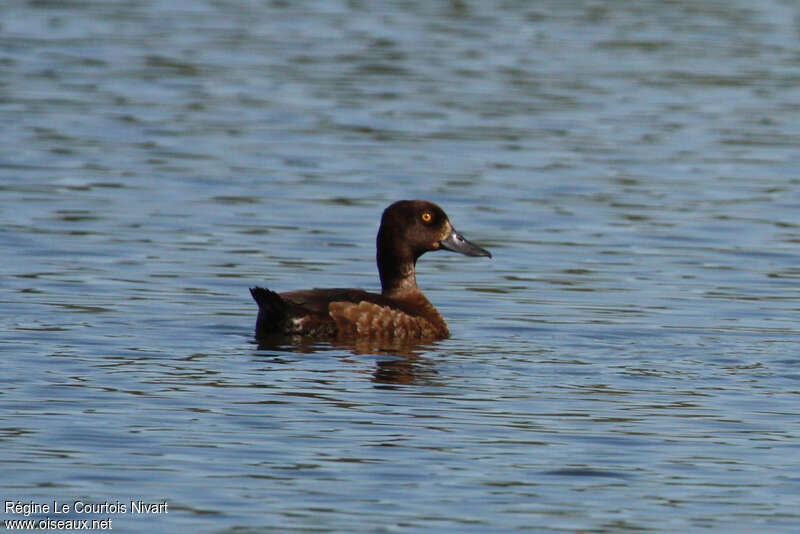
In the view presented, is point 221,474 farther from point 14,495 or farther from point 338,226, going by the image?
point 338,226

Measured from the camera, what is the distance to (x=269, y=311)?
41.1 feet

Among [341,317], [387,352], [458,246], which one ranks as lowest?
[387,352]

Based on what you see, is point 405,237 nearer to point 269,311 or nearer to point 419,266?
point 269,311

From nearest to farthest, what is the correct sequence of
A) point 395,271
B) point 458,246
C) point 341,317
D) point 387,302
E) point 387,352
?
point 387,352 → point 341,317 → point 387,302 → point 395,271 → point 458,246

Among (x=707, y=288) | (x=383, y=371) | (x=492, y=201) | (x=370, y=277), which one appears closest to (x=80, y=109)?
(x=492, y=201)

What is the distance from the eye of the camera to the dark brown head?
45.5 ft

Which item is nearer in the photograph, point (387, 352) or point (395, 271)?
point (387, 352)

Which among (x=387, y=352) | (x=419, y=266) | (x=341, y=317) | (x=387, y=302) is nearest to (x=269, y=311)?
(x=341, y=317)

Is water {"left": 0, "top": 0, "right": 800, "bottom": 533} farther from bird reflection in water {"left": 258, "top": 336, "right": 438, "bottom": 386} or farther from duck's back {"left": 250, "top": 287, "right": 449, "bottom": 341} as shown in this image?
duck's back {"left": 250, "top": 287, "right": 449, "bottom": 341}

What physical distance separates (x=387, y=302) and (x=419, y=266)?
142 inches

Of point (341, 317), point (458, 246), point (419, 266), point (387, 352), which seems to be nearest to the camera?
point (387, 352)

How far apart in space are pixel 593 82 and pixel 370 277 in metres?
12.2

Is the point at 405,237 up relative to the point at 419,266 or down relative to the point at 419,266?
up

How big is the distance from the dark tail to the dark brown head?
56.6 inches
